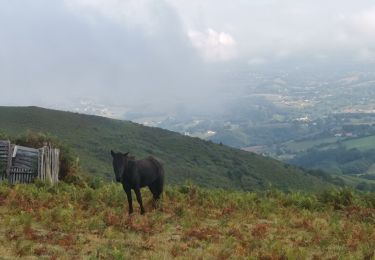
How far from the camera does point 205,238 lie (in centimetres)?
1220

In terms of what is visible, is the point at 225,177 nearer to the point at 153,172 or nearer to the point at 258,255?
the point at 153,172

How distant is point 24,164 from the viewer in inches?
872

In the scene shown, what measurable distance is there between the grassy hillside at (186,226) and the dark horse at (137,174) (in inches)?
27.1

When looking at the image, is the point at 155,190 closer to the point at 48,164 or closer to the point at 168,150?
the point at 48,164

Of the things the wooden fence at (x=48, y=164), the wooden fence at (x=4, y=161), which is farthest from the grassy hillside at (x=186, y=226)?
the wooden fence at (x=4, y=161)

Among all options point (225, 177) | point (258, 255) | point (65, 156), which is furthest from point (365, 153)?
point (258, 255)

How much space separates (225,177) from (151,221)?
5551 centimetres

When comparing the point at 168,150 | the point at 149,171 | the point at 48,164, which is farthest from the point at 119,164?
the point at 168,150

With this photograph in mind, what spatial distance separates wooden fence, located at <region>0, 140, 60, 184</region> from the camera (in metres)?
21.8

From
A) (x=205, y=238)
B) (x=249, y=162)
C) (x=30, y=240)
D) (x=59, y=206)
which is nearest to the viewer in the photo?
(x=30, y=240)

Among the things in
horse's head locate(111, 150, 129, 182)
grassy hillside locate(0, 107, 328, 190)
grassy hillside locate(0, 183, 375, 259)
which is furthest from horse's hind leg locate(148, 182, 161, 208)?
grassy hillside locate(0, 107, 328, 190)

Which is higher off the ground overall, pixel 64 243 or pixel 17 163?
pixel 17 163

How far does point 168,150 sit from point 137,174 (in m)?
67.5

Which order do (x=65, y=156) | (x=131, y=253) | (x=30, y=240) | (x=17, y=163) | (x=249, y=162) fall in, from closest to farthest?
(x=131, y=253) < (x=30, y=240) < (x=17, y=163) < (x=65, y=156) < (x=249, y=162)
